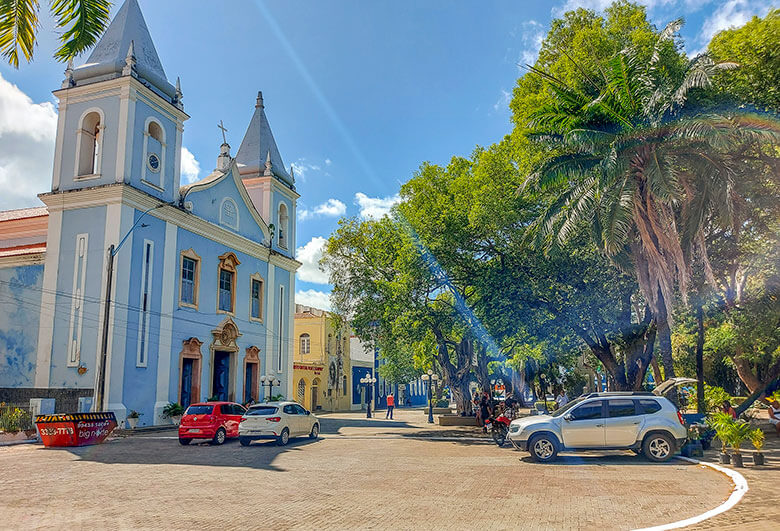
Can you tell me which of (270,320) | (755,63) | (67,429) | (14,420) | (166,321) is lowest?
(67,429)

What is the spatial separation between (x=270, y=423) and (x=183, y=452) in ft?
8.97

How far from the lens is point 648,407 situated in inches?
551

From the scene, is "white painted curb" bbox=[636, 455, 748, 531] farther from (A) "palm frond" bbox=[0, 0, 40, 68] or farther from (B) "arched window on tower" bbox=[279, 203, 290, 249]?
(B) "arched window on tower" bbox=[279, 203, 290, 249]

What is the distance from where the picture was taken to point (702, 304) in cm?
2088

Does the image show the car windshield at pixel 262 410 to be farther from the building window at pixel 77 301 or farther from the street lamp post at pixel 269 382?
the street lamp post at pixel 269 382

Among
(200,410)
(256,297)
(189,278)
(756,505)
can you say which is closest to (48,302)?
(189,278)

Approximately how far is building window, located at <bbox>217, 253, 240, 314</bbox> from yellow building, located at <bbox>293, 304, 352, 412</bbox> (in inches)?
729

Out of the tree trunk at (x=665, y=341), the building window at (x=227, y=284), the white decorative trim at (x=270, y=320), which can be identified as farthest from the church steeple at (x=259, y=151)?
the tree trunk at (x=665, y=341)

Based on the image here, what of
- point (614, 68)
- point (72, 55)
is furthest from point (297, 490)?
point (614, 68)

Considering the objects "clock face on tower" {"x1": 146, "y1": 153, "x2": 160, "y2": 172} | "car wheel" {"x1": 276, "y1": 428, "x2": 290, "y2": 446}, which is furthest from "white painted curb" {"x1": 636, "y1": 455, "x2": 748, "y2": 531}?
"clock face on tower" {"x1": 146, "y1": 153, "x2": 160, "y2": 172}

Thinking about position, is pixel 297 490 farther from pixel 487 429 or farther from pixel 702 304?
pixel 702 304

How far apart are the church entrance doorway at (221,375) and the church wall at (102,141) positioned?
35.5 feet

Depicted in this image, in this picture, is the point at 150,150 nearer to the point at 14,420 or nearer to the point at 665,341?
the point at 14,420

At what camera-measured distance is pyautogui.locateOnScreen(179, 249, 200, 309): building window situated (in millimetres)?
28114
